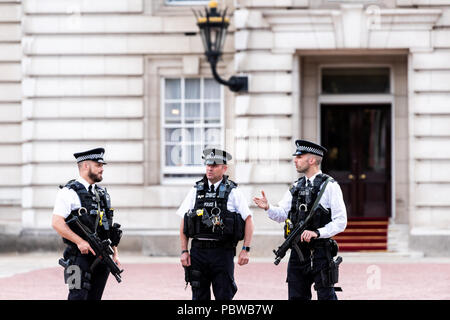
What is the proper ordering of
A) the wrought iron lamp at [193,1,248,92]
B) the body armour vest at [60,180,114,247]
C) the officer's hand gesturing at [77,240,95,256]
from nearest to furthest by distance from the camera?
the officer's hand gesturing at [77,240,95,256] < the body armour vest at [60,180,114,247] < the wrought iron lamp at [193,1,248,92]

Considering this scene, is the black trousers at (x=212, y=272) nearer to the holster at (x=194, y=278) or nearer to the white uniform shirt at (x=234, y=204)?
the holster at (x=194, y=278)

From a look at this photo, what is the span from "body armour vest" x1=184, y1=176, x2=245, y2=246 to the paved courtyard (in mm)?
3647

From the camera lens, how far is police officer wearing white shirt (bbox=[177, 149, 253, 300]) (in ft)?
32.4

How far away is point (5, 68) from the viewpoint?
20.9 m

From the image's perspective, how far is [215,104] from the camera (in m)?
20.2

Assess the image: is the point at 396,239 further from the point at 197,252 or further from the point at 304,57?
the point at 197,252

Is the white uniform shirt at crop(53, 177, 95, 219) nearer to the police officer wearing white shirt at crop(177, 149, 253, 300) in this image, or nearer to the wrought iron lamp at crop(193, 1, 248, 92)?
the police officer wearing white shirt at crop(177, 149, 253, 300)

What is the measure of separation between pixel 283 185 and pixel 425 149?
280cm

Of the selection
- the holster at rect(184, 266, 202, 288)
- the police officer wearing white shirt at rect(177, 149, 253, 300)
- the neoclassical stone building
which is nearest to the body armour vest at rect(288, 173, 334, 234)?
the police officer wearing white shirt at rect(177, 149, 253, 300)

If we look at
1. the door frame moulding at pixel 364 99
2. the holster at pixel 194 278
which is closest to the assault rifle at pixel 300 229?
the holster at pixel 194 278

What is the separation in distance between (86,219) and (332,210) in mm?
2440

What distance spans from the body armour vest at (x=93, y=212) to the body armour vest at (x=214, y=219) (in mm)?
819

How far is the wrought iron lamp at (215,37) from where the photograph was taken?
1844cm
